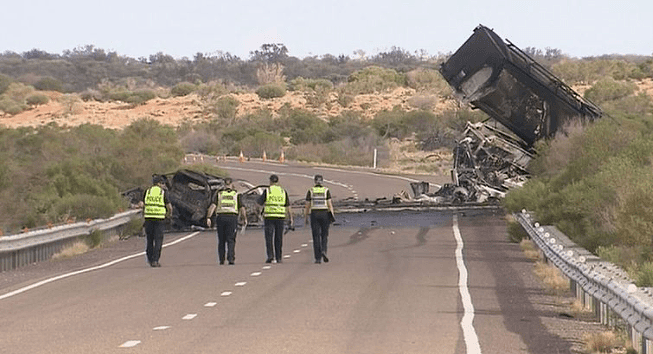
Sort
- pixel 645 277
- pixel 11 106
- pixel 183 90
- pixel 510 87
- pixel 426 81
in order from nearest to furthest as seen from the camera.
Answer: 1. pixel 645 277
2. pixel 510 87
3. pixel 11 106
4. pixel 183 90
5. pixel 426 81

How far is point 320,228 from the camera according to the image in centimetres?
2605

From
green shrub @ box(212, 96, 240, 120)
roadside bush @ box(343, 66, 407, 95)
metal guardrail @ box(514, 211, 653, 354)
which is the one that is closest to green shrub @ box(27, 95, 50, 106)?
green shrub @ box(212, 96, 240, 120)

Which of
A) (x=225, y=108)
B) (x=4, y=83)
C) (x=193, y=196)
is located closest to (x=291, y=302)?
(x=193, y=196)

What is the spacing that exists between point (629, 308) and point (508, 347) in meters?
1.52

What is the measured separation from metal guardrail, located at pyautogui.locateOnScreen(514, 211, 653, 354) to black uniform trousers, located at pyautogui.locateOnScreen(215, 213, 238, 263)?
5.57 meters

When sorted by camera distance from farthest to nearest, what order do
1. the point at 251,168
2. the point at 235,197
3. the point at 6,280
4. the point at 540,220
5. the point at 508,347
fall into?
the point at 251,168 → the point at 540,220 → the point at 235,197 → the point at 6,280 → the point at 508,347

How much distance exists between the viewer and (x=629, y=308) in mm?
12922

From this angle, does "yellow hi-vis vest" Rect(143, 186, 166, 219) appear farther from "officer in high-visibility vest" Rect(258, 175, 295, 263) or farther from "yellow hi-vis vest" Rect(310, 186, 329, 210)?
"yellow hi-vis vest" Rect(310, 186, 329, 210)

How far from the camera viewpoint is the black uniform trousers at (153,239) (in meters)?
25.4

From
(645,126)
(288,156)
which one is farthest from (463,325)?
(288,156)

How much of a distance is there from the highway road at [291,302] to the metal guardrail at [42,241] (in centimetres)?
57

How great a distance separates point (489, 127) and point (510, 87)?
3.26 m

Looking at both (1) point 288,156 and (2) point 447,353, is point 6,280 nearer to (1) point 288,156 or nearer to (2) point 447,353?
(2) point 447,353

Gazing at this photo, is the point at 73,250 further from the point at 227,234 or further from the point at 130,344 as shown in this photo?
the point at 130,344
